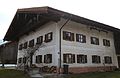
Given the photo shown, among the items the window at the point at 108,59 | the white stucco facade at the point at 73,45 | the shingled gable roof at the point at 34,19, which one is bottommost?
the window at the point at 108,59

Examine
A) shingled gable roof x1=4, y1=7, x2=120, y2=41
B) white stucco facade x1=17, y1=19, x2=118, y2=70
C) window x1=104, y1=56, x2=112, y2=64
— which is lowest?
window x1=104, y1=56, x2=112, y2=64

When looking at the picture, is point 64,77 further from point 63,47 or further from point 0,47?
point 0,47

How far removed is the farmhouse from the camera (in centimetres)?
1723

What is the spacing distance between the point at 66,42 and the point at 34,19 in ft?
20.6

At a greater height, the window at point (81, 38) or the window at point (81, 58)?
the window at point (81, 38)

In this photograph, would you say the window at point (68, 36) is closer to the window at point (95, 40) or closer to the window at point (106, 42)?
the window at point (95, 40)

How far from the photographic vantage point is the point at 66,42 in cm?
1798

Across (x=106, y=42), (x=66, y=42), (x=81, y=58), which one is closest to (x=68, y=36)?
(x=66, y=42)

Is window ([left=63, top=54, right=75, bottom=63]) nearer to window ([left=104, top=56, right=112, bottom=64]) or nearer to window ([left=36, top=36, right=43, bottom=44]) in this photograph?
window ([left=36, top=36, right=43, bottom=44])

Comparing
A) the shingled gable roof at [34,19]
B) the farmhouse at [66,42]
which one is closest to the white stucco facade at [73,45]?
the farmhouse at [66,42]

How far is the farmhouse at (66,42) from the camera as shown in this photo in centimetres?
1723

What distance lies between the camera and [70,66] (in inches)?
692

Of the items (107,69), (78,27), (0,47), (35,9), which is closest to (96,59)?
(107,69)

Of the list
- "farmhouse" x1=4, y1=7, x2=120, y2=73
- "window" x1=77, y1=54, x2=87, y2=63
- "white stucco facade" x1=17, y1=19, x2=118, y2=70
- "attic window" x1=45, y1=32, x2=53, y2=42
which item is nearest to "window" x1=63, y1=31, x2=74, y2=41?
"farmhouse" x1=4, y1=7, x2=120, y2=73
